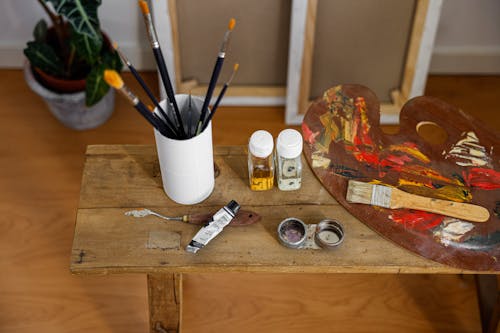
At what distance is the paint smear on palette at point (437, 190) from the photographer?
139 centimetres

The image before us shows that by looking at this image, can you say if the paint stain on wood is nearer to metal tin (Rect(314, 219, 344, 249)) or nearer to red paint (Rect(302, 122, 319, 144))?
metal tin (Rect(314, 219, 344, 249))

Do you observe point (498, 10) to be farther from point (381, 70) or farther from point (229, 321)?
point (229, 321)

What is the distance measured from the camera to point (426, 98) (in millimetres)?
1586

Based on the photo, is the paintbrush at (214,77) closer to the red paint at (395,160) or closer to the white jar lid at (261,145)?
the white jar lid at (261,145)

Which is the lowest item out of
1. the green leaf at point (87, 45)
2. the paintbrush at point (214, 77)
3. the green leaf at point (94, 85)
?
the green leaf at point (94, 85)

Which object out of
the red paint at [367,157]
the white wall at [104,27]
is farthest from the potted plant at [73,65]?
the red paint at [367,157]

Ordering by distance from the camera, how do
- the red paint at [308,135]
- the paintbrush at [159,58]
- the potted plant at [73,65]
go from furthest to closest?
the potted plant at [73,65] < the red paint at [308,135] < the paintbrush at [159,58]

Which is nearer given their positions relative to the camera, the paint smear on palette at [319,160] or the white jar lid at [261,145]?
the white jar lid at [261,145]

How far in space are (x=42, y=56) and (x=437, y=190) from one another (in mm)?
1392

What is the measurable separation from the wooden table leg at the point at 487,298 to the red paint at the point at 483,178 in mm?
427

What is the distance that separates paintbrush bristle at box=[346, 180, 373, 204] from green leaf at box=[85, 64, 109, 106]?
3.19 feet

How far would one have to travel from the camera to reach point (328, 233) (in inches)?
51.9

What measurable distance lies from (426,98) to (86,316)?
3.89 feet

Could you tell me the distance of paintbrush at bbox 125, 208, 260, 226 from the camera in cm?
133
